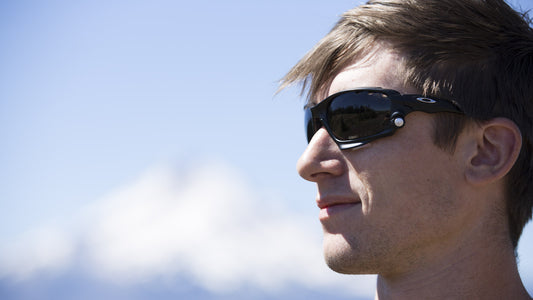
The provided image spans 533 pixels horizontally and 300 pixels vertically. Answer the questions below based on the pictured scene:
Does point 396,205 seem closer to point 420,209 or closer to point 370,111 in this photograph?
point 420,209

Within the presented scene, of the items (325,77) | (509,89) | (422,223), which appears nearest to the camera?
(422,223)

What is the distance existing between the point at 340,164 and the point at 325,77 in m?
0.58

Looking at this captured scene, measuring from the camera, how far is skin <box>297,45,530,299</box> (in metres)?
2.79

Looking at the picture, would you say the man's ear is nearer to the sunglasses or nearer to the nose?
the sunglasses

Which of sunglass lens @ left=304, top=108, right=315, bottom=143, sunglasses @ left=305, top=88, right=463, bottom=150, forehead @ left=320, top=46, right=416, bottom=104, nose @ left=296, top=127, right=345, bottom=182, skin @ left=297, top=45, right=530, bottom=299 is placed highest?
forehead @ left=320, top=46, right=416, bottom=104

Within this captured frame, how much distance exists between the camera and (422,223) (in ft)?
9.14

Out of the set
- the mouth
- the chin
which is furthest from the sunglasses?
the chin

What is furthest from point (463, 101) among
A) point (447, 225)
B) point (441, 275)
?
point (441, 275)

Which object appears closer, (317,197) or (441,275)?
(441,275)

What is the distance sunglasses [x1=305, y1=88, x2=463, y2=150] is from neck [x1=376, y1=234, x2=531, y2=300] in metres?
0.72

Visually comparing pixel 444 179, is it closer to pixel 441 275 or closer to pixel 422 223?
pixel 422 223

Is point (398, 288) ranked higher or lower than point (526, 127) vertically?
lower

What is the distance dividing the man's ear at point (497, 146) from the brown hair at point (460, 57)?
2.3 inches

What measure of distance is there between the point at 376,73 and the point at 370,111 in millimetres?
225
